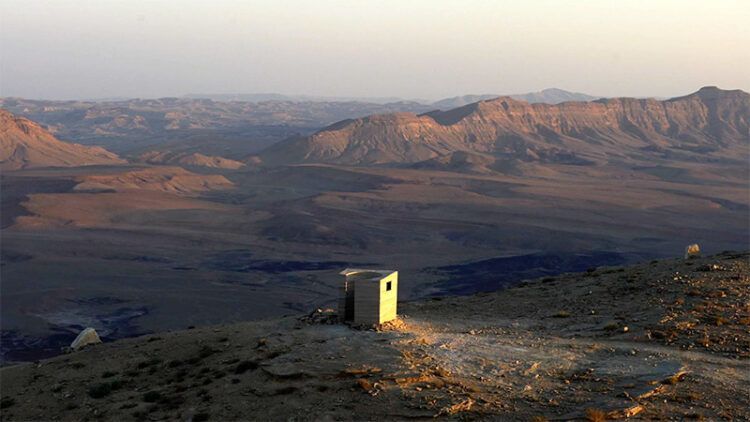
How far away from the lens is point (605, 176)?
516 ft

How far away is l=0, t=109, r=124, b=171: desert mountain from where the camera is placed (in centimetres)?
15988

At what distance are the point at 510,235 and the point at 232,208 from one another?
1625 inches

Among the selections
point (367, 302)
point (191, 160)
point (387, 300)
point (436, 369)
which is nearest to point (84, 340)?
point (367, 302)

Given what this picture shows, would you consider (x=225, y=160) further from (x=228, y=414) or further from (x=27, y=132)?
(x=228, y=414)

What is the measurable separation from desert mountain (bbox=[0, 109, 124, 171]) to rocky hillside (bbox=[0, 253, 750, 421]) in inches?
5679

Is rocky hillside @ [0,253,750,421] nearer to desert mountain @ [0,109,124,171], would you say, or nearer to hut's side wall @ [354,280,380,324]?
hut's side wall @ [354,280,380,324]

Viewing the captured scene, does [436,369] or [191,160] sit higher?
[436,369]

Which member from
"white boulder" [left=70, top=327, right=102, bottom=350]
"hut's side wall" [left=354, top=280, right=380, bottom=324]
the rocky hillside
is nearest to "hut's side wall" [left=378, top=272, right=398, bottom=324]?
"hut's side wall" [left=354, top=280, right=380, bottom=324]

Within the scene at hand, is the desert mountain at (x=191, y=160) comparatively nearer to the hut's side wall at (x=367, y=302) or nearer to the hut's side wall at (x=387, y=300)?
the hut's side wall at (x=387, y=300)

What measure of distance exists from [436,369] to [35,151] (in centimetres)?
16333

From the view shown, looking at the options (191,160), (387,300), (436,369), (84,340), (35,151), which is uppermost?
(387,300)

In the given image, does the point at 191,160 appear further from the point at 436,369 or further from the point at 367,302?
the point at 436,369

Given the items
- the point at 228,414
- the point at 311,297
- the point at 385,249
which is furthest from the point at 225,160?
the point at 228,414

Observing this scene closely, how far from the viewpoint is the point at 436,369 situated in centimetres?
1861
